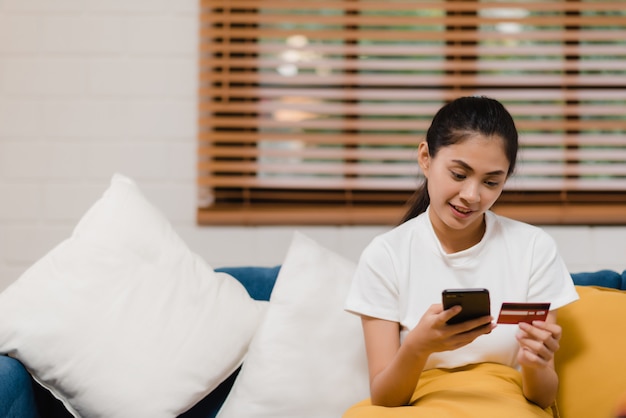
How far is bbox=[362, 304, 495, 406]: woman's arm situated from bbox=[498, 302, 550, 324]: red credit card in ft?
0.09

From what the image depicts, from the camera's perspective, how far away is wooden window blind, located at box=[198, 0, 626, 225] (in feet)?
8.30

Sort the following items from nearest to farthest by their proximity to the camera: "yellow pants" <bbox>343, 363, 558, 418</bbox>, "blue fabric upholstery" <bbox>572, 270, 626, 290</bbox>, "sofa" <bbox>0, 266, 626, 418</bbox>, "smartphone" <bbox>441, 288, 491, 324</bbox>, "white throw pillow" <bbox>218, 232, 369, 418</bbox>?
"smartphone" <bbox>441, 288, 491, 324</bbox> → "yellow pants" <bbox>343, 363, 558, 418</bbox> → "sofa" <bbox>0, 266, 626, 418</bbox> → "white throw pillow" <bbox>218, 232, 369, 418</bbox> → "blue fabric upholstery" <bbox>572, 270, 626, 290</bbox>

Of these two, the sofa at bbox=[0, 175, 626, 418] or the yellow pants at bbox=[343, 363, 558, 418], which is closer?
the yellow pants at bbox=[343, 363, 558, 418]

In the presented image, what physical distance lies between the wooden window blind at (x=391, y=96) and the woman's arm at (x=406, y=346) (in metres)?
0.90

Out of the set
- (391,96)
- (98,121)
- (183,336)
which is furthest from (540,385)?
(98,121)

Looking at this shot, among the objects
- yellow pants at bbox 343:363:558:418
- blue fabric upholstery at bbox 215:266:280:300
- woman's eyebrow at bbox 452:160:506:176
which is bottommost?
yellow pants at bbox 343:363:558:418

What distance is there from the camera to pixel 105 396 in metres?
1.76

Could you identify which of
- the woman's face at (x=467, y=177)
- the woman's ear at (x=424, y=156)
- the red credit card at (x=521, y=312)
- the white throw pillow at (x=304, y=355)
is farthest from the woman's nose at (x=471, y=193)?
the white throw pillow at (x=304, y=355)

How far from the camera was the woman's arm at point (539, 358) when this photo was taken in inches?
58.2

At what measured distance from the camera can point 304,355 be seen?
6.04 ft

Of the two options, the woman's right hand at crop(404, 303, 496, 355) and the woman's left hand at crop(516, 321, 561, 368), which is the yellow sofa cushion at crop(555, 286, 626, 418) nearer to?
the woman's left hand at crop(516, 321, 561, 368)

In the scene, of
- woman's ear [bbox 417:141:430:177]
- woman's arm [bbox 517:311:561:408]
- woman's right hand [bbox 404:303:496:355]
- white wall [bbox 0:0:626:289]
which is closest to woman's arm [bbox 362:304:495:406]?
woman's right hand [bbox 404:303:496:355]

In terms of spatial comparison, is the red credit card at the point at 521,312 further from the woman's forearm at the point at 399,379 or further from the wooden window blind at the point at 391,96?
the wooden window blind at the point at 391,96

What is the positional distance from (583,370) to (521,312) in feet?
1.26
